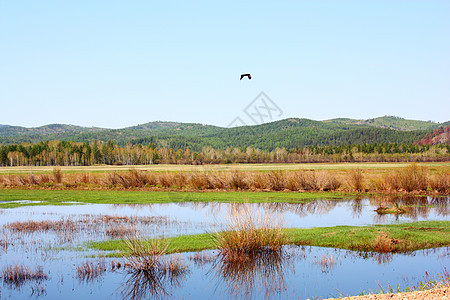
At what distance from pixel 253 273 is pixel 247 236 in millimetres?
1792

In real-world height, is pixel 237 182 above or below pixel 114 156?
below

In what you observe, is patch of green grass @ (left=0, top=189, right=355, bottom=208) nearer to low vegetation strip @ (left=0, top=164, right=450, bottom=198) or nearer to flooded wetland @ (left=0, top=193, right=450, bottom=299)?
low vegetation strip @ (left=0, top=164, right=450, bottom=198)

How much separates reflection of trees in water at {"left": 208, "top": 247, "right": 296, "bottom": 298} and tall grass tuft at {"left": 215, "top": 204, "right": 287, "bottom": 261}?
258 mm

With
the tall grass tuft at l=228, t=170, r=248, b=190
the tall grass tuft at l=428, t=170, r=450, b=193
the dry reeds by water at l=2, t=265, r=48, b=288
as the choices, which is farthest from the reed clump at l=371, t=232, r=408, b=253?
the tall grass tuft at l=228, t=170, r=248, b=190

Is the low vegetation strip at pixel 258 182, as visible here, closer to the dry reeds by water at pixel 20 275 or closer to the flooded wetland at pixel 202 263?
the flooded wetland at pixel 202 263

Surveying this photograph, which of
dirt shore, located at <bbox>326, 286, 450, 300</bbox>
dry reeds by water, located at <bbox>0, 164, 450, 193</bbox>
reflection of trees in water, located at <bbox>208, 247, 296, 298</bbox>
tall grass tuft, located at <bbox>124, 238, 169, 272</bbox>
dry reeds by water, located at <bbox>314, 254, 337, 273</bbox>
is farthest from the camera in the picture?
dry reeds by water, located at <bbox>0, 164, 450, 193</bbox>

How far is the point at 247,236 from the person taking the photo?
50.7 ft

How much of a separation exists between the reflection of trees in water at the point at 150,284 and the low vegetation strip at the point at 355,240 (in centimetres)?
185

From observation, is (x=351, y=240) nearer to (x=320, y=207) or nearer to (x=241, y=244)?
(x=241, y=244)

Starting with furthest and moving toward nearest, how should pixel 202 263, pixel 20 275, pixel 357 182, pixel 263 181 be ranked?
pixel 263 181 → pixel 357 182 → pixel 202 263 → pixel 20 275

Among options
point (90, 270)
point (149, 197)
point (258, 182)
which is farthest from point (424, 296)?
point (258, 182)

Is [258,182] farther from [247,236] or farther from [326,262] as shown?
[326,262]

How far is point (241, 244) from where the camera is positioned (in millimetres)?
15359

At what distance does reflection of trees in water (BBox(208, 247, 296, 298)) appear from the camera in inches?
500
